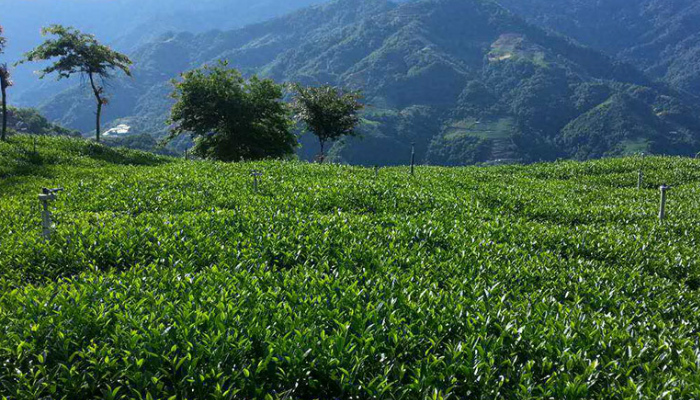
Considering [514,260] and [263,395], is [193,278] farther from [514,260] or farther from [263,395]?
[514,260]

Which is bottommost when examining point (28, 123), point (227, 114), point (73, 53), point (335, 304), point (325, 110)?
point (335, 304)

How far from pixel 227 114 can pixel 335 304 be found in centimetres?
2886

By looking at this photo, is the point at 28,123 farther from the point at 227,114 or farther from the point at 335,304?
the point at 335,304

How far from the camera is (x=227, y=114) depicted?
1273 inches

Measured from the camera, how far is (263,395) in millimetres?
4227

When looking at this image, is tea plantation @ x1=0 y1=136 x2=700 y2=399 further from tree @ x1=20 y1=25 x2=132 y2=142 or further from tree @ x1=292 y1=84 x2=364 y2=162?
tree @ x1=20 y1=25 x2=132 y2=142

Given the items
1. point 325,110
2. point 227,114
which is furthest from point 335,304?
point 325,110

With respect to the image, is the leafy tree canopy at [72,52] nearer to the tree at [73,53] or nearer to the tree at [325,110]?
the tree at [73,53]

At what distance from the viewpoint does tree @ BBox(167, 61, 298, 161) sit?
32.3 meters

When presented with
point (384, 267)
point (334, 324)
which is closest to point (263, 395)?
point (334, 324)

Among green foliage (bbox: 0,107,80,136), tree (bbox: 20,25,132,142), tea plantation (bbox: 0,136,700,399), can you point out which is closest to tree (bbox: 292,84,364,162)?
tree (bbox: 20,25,132,142)

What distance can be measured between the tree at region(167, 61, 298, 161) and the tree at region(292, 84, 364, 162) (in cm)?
218

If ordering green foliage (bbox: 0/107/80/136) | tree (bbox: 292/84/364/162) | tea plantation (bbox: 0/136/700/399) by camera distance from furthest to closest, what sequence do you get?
green foliage (bbox: 0/107/80/136) < tree (bbox: 292/84/364/162) < tea plantation (bbox: 0/136/700/399)

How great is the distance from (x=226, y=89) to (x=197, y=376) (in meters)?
31.3
